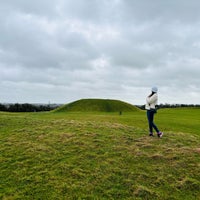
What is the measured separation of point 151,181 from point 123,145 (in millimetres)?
2735

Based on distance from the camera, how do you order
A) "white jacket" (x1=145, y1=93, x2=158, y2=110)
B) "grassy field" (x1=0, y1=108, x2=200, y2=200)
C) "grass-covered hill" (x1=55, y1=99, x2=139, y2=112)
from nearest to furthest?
"grassy field" (x1=0, y1=108, x2=200, y2=200), "white jacket" (x1=145, y1=93, x2=158, y2=110), "grass-covered hill" (x1=55, y1=99, x2=139, y2=112)

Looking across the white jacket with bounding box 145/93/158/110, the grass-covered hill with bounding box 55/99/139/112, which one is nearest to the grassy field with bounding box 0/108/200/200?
the white jacket with bounding box 145/93/158/110

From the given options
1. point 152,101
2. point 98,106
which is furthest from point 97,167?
point 98,106

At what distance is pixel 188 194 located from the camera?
4.29 meters

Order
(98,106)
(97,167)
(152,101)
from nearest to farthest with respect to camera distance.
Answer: (97,167)
(152,101)
(98,106)

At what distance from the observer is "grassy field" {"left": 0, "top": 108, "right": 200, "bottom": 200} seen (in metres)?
4.31

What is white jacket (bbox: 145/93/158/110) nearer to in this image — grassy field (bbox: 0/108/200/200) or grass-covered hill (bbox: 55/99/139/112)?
grassy field (bbox: 0/108/200/200)

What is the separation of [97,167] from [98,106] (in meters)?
35.5

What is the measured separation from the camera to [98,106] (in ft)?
135

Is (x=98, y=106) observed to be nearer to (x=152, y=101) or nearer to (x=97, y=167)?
(x=152, y=101)

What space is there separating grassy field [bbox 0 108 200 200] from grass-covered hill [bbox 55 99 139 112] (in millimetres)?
30277

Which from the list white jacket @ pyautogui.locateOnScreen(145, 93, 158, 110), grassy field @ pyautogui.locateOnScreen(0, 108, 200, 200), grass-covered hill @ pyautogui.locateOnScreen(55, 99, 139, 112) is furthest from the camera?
grass-covered hill @ pyautogui.locateOnScreen(55, 99, 139, 112)

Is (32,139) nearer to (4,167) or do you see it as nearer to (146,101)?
(4,167)

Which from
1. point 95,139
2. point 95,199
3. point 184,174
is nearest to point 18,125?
point 95,139
